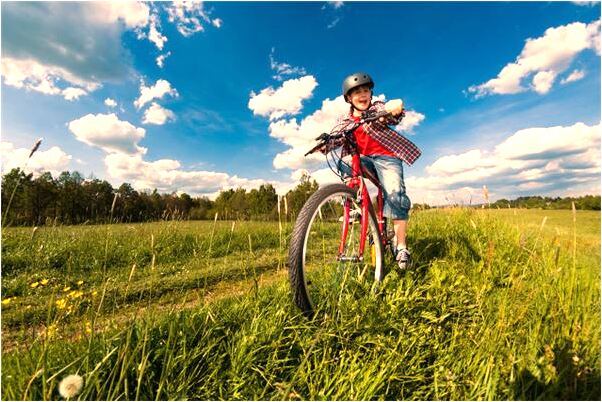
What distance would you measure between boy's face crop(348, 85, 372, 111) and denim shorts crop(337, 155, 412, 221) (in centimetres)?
69

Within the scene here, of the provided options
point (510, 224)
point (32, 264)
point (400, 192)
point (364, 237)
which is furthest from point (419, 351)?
point (32, 264)

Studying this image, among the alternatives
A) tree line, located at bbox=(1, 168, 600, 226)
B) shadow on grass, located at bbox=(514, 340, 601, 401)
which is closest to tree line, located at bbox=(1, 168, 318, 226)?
tree line, located at bbox=(1, 168, 600, 226)

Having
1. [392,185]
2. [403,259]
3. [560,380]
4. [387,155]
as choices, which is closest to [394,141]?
[387,155]

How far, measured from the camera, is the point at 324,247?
356 cm

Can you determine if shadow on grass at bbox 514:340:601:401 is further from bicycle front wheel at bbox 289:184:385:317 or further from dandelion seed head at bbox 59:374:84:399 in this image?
dandelion seed head at bbox 59:374:84:399

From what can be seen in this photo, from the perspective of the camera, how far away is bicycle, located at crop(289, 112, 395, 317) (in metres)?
2.91

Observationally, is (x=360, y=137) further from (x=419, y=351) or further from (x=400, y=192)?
(x=419, y=351)

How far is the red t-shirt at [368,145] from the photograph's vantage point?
172 inches

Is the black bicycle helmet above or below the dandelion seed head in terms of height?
above

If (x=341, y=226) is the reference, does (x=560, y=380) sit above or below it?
below

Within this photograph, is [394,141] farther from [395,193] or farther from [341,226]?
[341,226]

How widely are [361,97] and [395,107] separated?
93cm

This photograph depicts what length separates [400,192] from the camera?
4.29 meters

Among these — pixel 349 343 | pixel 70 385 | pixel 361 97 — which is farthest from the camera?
pixel 361 97
